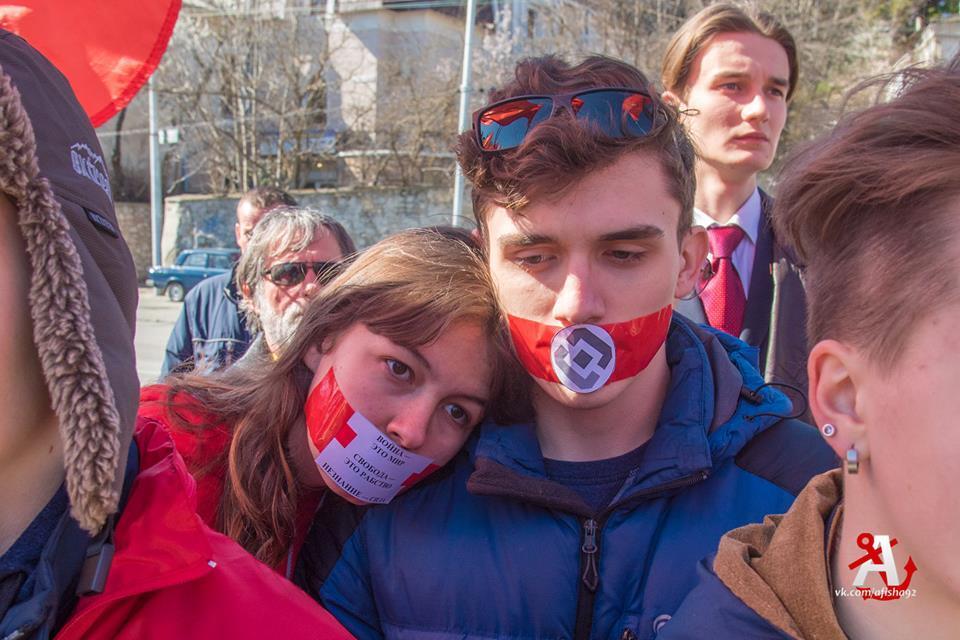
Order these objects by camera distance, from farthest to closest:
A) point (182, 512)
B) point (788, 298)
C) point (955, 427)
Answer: point (788, 298)
point (182, 512)
point (955, 427)

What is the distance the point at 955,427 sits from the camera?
1.18m

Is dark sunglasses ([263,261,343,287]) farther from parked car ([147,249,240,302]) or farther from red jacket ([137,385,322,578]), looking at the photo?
parked car ([147,249,240,302])

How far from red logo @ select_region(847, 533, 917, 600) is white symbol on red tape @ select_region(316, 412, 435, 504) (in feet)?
3.39

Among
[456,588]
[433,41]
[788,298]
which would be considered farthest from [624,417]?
[433,41]

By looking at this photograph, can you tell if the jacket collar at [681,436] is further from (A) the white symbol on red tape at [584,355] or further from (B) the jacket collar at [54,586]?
(B) the jacket collar at [54,586]

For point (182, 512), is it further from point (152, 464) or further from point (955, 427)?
point (955, 427)

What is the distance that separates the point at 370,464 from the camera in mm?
2078

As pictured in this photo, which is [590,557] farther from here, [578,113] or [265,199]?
[265,199]

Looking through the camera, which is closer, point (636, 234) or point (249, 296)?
point (636, 234)

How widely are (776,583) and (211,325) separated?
166 inches

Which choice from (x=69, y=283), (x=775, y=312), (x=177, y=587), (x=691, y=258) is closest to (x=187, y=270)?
(x=775, y=312)

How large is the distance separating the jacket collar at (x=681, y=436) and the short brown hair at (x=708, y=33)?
187 cm

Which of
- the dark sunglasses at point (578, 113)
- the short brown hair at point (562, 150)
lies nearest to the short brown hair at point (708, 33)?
the short brown hair at point (562, 150)

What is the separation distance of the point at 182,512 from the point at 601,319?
38.3 inches
